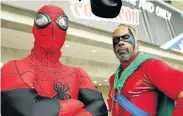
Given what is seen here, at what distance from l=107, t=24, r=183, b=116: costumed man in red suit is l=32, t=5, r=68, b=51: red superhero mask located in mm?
604

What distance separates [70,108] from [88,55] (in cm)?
653

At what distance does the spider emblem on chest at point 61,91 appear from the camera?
1.62 meters

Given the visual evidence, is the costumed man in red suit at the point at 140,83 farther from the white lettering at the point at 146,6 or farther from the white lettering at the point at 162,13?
the white lettering at the point at 162,13

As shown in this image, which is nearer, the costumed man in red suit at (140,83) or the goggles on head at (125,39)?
the costumed man in red suit at (140,83)

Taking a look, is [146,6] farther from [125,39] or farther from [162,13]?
[125,39]

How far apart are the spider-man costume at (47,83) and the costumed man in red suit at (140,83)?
1.29 feet

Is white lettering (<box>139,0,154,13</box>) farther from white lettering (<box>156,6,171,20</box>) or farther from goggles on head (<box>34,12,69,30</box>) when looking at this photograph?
goggles on head (<box>34,12,69,30</box>)

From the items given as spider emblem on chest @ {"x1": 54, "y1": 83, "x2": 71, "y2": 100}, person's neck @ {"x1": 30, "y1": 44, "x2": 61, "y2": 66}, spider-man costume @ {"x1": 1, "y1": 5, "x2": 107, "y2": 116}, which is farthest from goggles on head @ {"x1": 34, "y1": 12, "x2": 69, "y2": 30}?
spider emblem on chest @ {"x1": 54, "y1": 83, "x2": 71, "y2": 100}

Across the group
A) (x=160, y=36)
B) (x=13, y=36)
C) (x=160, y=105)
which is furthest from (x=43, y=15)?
(x=160, y=36)

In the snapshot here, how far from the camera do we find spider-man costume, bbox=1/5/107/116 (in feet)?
4.92

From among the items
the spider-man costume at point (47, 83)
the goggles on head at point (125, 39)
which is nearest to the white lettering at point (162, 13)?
the goggles on head at point (125, 39)

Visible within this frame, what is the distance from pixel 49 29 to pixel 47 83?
28 centimetres

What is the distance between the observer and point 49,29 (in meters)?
1.64

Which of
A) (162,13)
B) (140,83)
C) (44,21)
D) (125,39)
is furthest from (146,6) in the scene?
(44,21)
